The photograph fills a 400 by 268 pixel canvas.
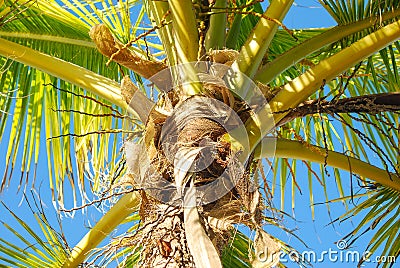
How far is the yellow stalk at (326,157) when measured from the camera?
1825 mm

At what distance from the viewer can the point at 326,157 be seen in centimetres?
177

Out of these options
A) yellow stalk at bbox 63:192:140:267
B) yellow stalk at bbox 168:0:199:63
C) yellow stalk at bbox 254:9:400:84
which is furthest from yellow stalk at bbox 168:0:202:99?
yellow stalk at bbox 63:192:140:267

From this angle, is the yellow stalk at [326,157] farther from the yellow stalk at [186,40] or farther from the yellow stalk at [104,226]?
the yellow stalk at [104,226]

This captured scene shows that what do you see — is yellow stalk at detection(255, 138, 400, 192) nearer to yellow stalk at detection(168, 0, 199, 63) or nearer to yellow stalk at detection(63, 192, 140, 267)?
yellow stalk at detection(168, 0, 199, 63)

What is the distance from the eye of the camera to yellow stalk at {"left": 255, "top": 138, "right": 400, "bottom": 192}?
1825mm

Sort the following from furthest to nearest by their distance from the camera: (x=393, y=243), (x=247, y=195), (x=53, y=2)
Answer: (x=53, y=2), (x=393, y=243), (x=247, y=195)

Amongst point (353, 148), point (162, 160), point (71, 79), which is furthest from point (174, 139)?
point (353, 148)

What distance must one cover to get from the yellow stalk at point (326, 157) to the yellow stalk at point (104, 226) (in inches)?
18.8

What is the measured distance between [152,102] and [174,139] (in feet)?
0.42

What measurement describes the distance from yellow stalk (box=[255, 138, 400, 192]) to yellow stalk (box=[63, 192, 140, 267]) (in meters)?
0.48

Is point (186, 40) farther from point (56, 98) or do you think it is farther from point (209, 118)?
point (56, 98)

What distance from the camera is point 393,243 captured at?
2.25 metres

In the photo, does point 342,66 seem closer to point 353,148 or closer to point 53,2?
point 353,148

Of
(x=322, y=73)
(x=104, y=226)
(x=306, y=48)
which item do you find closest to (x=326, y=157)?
(x=322, y=73)
